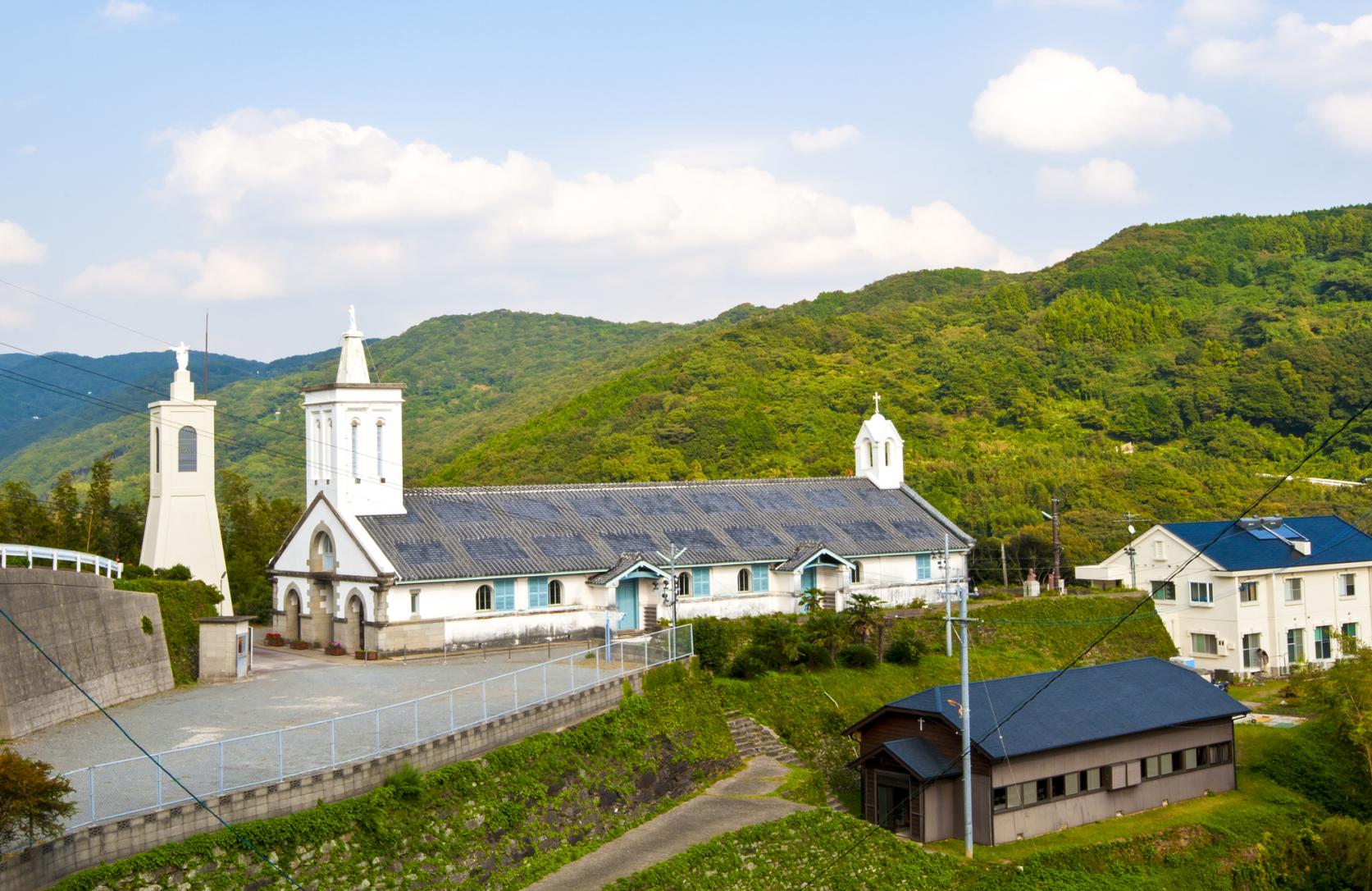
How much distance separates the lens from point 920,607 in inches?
1407

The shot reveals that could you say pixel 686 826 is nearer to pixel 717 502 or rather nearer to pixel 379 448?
pixel 379 448

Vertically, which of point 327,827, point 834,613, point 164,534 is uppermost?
point 164,534

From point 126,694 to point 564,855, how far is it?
383 inches

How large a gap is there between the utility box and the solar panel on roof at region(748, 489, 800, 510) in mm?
17128

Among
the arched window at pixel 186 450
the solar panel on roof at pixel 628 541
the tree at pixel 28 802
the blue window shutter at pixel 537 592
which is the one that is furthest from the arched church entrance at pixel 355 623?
the tree at pixel 28 802

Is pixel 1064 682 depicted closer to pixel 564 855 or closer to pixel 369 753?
pixel 564 855

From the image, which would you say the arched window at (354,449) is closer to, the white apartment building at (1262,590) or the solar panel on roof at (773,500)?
the solar panel on roof at (773,500)

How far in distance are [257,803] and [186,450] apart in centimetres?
1740

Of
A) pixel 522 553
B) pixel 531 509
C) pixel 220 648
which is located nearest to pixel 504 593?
pixel 522 553

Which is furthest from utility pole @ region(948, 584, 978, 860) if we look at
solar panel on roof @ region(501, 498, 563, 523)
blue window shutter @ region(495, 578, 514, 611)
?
solar panel on roof @ region(501, 498, 563, 523)

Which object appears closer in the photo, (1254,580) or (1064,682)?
(1064,682)

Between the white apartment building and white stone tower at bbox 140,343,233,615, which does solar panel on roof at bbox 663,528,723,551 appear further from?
the white apartment building

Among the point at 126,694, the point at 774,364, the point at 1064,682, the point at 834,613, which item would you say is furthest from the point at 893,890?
the point at 774,364

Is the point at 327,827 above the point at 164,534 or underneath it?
underneath
